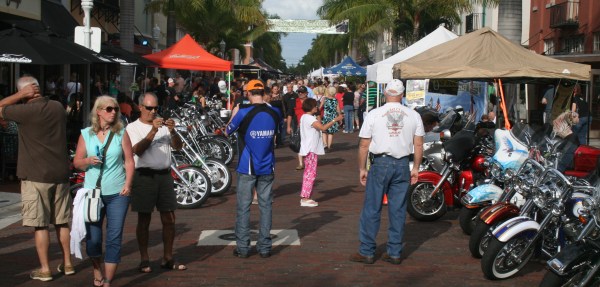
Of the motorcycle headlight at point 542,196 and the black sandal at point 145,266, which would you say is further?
the black sandal at point 145,266

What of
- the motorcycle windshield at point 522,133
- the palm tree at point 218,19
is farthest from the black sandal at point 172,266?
the palm tree at point 218,19

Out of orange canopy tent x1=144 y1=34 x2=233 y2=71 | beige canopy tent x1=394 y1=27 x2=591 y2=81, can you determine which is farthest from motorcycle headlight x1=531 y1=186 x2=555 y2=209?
orange canopy tent x1=144 y1=34 x2=233 y2=71

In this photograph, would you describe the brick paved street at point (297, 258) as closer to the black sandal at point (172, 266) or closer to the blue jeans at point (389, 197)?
the black sandal at point (172, 266)

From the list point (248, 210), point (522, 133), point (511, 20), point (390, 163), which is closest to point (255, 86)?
point (248, 210)

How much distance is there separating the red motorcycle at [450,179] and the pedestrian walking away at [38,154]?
455cm

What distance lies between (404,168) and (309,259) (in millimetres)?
1367

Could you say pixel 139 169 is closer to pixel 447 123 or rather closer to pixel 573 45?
pixel 447 123

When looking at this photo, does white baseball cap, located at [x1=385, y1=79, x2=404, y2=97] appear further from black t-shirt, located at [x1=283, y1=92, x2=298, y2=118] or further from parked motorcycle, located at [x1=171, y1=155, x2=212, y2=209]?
black t-shirt, located at [x1=283, y1=92, x2=298, y2=118]

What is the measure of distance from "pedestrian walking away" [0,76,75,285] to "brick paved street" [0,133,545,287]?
551 millimetres

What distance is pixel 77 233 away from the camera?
21.9 feet

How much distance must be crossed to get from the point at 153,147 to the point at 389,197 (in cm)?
240

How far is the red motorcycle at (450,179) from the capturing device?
10.1m

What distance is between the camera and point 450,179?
10461 millimetres

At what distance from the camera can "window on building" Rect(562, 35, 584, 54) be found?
3169 cm
